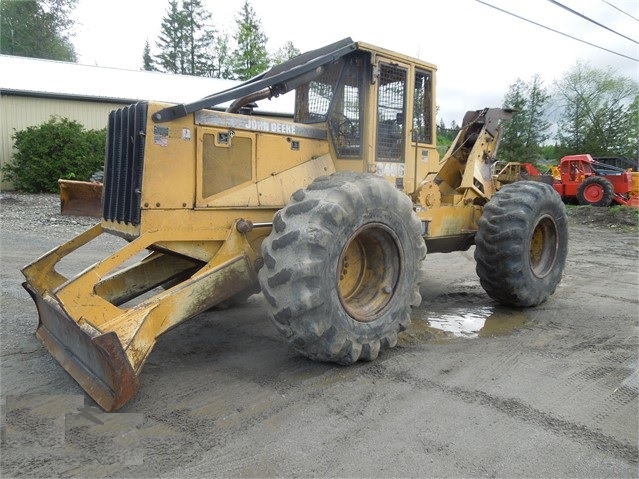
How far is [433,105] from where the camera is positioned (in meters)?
6.03

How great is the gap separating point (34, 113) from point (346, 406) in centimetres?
1980

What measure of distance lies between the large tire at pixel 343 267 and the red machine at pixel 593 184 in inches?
685

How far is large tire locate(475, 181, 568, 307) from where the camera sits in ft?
19.6

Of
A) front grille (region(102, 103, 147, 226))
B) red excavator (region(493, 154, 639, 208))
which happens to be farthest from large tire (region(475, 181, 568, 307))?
red excavator (region(493, 154, 639, 208))

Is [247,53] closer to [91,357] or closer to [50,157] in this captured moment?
[50,157]

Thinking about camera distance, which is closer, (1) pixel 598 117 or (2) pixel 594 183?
(2) pixel 594 183

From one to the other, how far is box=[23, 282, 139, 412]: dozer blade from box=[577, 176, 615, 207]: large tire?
20.0 m

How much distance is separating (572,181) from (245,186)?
20.1 m

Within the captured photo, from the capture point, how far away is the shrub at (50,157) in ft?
59.3

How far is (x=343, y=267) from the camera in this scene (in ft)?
15.8

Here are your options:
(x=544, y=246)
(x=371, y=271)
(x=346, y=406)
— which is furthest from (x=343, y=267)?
(x=544, y=246)

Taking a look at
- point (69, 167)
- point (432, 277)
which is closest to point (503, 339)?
point (432, 277)

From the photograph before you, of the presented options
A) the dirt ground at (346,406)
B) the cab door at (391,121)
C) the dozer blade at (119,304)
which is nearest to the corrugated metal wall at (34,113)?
the dirt ground at (346,406)

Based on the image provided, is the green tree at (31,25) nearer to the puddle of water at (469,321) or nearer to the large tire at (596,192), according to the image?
the large tire at (596,192)
